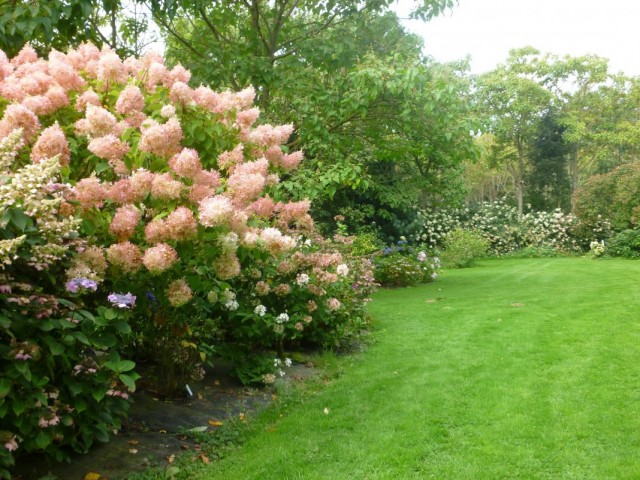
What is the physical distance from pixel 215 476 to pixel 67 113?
233cm

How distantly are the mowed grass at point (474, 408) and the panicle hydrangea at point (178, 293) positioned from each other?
1038 millimetres

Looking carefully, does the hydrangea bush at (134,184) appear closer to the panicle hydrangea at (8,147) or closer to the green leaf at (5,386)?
the panicle hydrangea at (8,147)

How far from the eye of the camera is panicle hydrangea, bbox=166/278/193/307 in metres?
3.16

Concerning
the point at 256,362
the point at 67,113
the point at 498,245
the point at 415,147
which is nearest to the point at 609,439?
the point at 256,362

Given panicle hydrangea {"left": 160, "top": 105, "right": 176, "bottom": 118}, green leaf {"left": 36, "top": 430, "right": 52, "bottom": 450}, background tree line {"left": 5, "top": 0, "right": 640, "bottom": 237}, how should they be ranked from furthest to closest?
background tree line {"left": 5, "top": 0, "right": 640, "bottom": 237}, panicle hydrangea {"left": 160, "top": 105, "right": 176, "bottom": 118}, green leaf {"left": 36, "top": 430, "right": 52, "bottom": 450}

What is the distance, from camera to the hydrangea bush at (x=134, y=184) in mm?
2646

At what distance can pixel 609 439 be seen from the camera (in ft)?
11.7

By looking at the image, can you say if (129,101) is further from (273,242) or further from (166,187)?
(273,242)

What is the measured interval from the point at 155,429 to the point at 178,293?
3.59ft

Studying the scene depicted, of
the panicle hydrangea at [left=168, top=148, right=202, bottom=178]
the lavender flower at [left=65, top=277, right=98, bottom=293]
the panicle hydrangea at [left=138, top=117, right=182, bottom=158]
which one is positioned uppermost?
the panicle hydrangea at [left=138, top=117, right=182, bottom=158]

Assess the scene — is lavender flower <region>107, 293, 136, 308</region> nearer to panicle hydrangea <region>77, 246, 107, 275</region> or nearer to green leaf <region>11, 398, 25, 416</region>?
panicle hydrangea <region>77, 246, 107, 275</region>

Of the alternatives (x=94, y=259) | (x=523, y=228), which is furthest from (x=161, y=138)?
(x=523, y=228)

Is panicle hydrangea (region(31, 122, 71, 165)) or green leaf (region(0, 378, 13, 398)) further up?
panicle hydrangea (region(31, 122, 71, 165))

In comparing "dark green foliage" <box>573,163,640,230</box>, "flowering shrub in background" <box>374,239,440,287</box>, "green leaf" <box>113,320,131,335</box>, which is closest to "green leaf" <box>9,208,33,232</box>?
"green leaf" <box>113,320,131,335</box>
